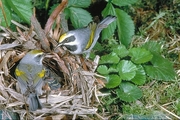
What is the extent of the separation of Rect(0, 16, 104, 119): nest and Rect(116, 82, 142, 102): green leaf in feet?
0.62

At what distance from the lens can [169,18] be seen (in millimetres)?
5254

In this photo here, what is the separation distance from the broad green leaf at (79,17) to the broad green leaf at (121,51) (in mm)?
371

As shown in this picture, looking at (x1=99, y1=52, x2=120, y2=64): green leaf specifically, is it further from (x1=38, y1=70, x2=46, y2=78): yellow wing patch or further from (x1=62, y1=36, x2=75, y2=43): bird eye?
(x1=38, y1=70, x2=46, y2=78): yellow wing patch

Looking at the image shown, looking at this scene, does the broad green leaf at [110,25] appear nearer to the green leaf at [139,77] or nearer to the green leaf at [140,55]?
the green leaf at [140,55]

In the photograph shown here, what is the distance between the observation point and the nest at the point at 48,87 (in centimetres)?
421

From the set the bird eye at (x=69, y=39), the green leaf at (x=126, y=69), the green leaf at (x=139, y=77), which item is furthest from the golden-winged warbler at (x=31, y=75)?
the green leaf at (x=139, y=77)

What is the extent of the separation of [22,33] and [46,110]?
2.32 feet

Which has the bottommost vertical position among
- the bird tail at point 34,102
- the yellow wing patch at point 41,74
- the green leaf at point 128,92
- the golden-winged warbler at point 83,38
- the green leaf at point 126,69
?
the green leaf at point 128,92

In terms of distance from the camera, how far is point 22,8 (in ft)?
13.3

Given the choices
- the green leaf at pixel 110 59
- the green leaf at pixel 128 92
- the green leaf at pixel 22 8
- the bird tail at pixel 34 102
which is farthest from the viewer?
the green leaf at pixel 110 59

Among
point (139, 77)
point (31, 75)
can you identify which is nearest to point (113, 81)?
point (139, 77)

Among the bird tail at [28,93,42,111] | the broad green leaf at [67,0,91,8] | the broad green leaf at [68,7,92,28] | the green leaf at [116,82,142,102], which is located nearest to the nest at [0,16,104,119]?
the bird tail at [28,93,42,111]

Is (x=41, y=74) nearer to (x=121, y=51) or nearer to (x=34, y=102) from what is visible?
(x=34, y=102)

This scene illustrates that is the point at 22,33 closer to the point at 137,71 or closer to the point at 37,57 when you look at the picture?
the point at 37,57
